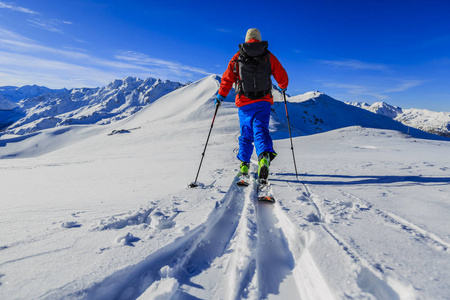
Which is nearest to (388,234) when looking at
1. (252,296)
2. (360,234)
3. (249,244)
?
(360,234)

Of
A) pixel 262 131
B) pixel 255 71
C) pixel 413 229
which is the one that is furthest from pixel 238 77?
pixel 413 229

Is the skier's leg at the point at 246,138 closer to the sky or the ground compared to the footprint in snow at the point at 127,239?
closer to the sky

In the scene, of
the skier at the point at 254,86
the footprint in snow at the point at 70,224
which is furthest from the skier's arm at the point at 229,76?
the footprint in snow at the point at 70,224

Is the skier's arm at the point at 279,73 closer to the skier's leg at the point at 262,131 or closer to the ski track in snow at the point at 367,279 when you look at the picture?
the skier's leg at the point at 262,131

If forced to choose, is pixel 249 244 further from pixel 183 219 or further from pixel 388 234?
pixel 388 234

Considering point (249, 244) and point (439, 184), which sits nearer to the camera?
point (249, 244)

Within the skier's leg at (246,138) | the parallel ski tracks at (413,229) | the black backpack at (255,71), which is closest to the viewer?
the parallel ski tracks at (413,229)

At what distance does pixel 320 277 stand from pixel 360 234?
0.79 m

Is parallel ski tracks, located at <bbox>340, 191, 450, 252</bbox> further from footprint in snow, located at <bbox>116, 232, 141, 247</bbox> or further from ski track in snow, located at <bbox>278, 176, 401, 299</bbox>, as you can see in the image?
footprint in snow, located at <bbox>116, 232, 141, 247</bbox>

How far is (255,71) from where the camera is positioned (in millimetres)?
4406

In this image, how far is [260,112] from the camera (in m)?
4.52

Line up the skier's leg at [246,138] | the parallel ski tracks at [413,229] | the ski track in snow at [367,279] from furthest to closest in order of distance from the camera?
the skier's leg at [246,138] < the parallel ski tracks at [413,229] < the ski track in snow at [367,279]

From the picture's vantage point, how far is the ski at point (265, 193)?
314 centimetres

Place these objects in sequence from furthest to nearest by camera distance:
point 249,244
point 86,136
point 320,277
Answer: point 86,136 < point 249,244 < point 320,277
